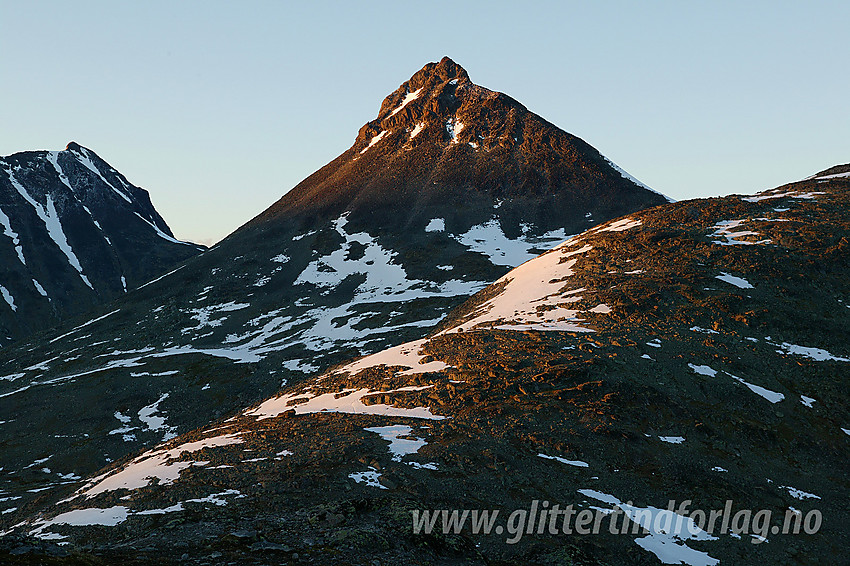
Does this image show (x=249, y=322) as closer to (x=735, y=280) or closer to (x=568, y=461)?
(x=735, y=280)

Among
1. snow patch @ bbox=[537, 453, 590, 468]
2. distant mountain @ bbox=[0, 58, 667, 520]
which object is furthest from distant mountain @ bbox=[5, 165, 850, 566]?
distant mountain @ bbox=[0, 58, 667, 520]

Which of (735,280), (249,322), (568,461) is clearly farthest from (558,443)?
(249,322)

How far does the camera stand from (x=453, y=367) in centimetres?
5728

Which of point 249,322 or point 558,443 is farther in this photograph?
point 249,322

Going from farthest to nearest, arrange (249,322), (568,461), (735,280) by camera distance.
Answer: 1. (249,322)
2. (735,280)
3. (568,461)

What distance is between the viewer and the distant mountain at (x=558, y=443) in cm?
2823

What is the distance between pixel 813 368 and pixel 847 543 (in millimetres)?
25297

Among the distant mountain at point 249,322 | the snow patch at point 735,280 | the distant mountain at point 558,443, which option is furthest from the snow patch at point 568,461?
the distant mountain at point 249,322

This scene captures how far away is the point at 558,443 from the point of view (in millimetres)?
42375

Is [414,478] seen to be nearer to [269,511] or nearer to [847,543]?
[269,511]

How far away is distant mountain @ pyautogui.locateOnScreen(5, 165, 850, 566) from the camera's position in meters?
28.2

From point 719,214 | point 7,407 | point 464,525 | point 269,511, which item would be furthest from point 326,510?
point 7,407

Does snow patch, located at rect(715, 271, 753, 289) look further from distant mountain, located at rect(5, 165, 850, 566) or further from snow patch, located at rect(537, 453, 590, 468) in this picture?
snow patch, located at rect(537, 453, 590, 468)

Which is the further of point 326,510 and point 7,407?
point 7,407
